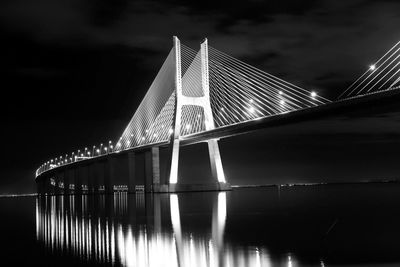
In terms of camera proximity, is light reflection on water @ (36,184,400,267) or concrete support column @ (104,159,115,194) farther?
concrete support column @ (104,159,115,194)

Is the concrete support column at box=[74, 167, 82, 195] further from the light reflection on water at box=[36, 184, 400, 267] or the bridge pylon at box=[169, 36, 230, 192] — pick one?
the light reflection on water at box=[36, 184, 400, 267]

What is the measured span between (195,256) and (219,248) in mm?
1058

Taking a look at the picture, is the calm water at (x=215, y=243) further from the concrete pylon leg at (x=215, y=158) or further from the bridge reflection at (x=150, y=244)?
the concrete pylon leg at (x=215, y=158)

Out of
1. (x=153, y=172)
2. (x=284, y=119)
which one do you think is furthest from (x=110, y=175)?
(x=284, y=119)

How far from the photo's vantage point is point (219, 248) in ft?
34.0

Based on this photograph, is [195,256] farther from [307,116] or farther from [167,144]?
[167,144]

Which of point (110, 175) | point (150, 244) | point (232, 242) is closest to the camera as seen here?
point (232, 242)

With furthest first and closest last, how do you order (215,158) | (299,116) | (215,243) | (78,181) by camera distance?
(78,181)
(215,158)
(299,116)
(215,243)

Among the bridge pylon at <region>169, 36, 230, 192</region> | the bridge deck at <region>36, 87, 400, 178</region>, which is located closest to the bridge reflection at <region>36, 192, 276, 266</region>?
the bridge deck at <region>36, 87, 400, 178</region>

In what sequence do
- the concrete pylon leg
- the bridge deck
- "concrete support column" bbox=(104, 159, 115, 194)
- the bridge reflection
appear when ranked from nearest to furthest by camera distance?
the bridge reflection → the bridge deck → the concrete pylon leg → "concrete support column" bbox=(104, 159, 115, 194)


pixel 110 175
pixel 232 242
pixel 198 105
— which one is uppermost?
pixel 198 105

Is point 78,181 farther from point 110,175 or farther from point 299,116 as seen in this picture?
point 299,116

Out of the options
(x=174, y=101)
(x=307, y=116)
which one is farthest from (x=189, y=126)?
(x=307, y=116)

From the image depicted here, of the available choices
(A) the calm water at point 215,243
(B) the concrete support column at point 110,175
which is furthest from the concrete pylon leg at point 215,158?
(A) the calm water at point 215,243
